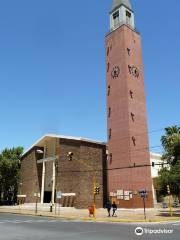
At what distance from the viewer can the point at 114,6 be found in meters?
60.9

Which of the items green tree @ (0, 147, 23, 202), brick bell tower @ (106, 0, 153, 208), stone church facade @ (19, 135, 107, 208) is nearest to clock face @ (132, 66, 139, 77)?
brick bell tower @ (106, 0, 153, 208)

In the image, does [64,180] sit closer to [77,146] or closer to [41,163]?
[77,146]

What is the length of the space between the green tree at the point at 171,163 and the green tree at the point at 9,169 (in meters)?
38.8

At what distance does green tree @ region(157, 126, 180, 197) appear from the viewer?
37.6m

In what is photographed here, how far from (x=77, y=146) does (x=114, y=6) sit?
28269mm

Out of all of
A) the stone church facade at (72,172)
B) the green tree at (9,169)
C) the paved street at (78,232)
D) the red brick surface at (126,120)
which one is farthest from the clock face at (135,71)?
the paved street at (78,232)

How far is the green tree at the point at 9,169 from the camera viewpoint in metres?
69.0

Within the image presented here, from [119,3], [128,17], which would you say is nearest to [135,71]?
[128,17]

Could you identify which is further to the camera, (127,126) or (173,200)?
(173,200)

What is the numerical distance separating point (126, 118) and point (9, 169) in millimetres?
32353

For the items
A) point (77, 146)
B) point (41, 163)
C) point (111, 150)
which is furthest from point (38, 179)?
point (111, 150)

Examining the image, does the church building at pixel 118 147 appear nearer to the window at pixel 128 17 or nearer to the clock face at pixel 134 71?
the window at pixel 128 17

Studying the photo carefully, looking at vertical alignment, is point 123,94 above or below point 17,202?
above

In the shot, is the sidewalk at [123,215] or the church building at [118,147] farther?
the church building at [118,147]
